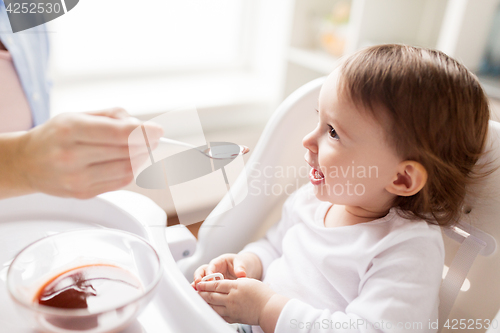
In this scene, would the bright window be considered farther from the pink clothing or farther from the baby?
the baby

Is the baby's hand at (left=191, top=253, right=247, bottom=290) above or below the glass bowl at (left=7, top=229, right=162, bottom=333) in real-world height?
below

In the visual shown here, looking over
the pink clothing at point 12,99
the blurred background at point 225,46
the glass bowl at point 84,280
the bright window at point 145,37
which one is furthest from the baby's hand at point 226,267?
the bright window at point 145,37

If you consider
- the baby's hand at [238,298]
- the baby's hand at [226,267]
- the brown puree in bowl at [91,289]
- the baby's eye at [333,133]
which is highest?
the baby's eye at [333,133]

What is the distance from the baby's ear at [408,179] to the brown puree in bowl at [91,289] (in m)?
0.35

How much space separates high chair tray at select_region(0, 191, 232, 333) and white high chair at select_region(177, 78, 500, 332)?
12 centimetres

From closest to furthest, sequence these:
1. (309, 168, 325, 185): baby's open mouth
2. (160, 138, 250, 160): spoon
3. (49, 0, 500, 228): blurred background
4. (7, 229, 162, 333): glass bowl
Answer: (7, 229, 162, 333): glass bowl → (160, 138, 250, 160): spoon → (309, 168, 325, 185): baby's open mouth → (49, 0, 500, 228): blurred background

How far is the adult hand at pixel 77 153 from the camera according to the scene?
31 centimetres

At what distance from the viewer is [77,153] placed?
1.02 ft

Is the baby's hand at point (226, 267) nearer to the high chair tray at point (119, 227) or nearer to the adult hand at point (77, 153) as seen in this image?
the high chair tray at point (119, 227)

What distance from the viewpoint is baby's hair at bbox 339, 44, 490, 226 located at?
445 mm

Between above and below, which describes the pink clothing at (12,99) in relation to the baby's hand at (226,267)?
above

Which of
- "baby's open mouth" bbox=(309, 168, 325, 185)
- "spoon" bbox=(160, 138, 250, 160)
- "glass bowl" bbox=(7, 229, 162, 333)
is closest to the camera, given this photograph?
"glass bowl" bbox=(7, 229, 162, 333)

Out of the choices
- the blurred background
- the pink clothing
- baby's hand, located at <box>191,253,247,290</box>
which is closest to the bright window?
the blurred background

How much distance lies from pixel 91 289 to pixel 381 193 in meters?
0.39
